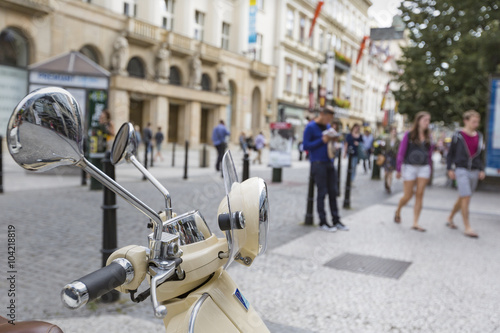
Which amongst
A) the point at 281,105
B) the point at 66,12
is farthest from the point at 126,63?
the point at 281,105

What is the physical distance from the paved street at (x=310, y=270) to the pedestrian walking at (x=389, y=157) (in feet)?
9.68

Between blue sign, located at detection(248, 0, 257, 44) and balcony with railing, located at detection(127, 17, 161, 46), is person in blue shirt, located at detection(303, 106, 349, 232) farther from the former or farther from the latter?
blue sign, located at detection(248, 0, 257, 44)

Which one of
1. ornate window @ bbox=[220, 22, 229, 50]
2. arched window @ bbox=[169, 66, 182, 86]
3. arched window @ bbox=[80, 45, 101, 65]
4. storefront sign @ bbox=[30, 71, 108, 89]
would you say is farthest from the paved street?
ornate window @ bbox=[220, 22, 229, 50]

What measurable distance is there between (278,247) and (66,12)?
1775cm

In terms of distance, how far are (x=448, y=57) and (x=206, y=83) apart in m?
18.6

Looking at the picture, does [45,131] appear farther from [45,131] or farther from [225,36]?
[225,36]

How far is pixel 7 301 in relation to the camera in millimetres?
1162

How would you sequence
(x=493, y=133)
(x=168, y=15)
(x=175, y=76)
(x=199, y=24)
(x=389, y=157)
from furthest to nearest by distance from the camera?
1. (x=199, y=24)
2. (x=175, y=76)
3. (x=168, y=15)
4. (x=389, y=157)
5. (x=493, y=133)

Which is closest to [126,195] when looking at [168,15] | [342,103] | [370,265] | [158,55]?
[370,265]

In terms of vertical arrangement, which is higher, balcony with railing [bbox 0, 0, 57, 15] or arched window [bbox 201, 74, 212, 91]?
balcony with railing [bbox 0, 0, 57, 15]

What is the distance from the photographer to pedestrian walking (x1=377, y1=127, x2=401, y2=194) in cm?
1100

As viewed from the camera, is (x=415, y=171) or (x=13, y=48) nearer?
(x=415, y=171)

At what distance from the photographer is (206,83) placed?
28891 mm

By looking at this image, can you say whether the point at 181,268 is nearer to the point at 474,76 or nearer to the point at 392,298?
the point at 392,298
